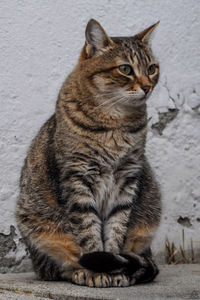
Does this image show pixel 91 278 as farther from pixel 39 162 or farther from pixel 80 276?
pixel 39 162

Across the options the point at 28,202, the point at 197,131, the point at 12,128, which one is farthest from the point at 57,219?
the point at 197,131

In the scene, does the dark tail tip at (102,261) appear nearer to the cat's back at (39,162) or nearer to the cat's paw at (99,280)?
the cat's paw at (99,280)

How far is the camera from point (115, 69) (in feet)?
8.32

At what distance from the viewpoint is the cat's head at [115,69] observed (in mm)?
2494

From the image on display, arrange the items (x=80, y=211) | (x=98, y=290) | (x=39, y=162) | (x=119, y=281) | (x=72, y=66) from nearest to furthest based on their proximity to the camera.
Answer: (x=98, y=290) < (x=119, y=281) < (x=80, y=211) < (x=39, y=162) < (x=72, y=66)

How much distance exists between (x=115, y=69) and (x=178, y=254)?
4.95ft

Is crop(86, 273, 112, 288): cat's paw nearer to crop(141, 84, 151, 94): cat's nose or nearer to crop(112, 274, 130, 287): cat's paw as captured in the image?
crop(112, 274, 130, 287): cat's paw

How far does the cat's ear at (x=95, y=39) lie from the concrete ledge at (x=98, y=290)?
122 cm

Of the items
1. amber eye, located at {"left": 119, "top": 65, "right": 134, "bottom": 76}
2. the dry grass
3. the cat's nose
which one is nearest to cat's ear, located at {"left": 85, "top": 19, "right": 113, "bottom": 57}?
amber eye, located at {"left": 119, "top": 65, "right": 134, "bottom": 76}

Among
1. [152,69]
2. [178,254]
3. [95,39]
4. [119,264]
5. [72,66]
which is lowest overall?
[178,254]

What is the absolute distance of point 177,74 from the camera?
11.4ft

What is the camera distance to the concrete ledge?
2.09 meters

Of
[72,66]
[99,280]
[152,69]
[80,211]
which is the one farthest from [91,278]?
[72,66]

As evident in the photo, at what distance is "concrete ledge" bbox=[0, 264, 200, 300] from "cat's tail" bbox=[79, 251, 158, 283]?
63 millimetres
